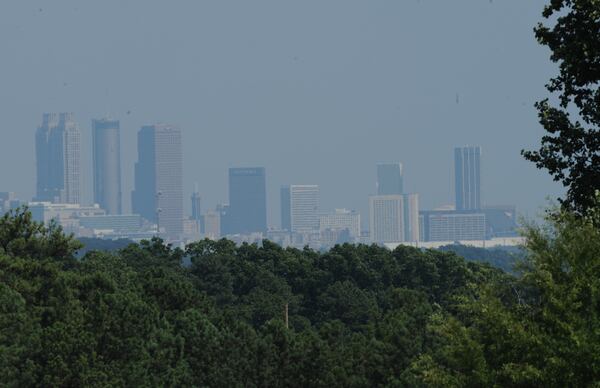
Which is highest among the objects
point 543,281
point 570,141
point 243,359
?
point 570,141

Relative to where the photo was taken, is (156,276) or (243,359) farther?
(156,276)

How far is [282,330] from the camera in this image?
74875mm

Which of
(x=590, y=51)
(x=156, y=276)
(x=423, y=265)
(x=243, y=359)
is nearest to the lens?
(x=590, y=51)

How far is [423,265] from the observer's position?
117 m

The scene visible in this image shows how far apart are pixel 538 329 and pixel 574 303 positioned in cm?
108

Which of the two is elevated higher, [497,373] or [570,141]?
[570,141]

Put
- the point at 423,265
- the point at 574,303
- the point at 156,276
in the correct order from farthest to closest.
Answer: the point at 423,265
the point at 156,276
the point at 574,303

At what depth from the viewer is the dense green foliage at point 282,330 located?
95.0 ft

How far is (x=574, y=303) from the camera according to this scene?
28578mm

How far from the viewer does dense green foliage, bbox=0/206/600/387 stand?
95.0 feet

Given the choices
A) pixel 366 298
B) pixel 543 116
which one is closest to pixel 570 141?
pixel 543 116

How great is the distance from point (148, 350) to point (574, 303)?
41857 mm

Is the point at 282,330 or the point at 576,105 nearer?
the point at 576,105

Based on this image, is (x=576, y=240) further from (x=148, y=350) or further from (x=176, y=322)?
(x=176, y=322)
